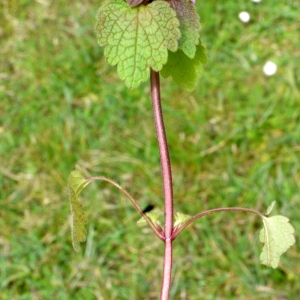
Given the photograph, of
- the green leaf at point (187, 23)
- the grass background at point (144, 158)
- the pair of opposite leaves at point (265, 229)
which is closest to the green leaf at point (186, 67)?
the green leaf at point (187, 23)

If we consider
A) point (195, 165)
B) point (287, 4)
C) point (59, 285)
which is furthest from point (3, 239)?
point (287, 4)

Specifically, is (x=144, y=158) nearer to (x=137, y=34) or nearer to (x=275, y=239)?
(x=275, y=239)

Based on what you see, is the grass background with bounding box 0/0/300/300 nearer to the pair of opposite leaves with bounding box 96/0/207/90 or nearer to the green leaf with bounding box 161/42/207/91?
the green leaf with bounding box 161/42/207/91

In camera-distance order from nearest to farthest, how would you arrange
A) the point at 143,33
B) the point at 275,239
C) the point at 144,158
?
1. the point at 143,33
2. the point at 275,239
3. the point at 144,158

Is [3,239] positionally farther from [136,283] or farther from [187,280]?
[187,280]

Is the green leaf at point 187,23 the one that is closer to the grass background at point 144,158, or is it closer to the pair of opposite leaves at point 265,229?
the pair of opposite leaves at point 265,229

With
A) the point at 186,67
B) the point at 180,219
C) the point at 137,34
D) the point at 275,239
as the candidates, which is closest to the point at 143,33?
the point at 137,34

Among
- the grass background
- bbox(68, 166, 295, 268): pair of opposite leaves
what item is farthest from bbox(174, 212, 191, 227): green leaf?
the grass background
